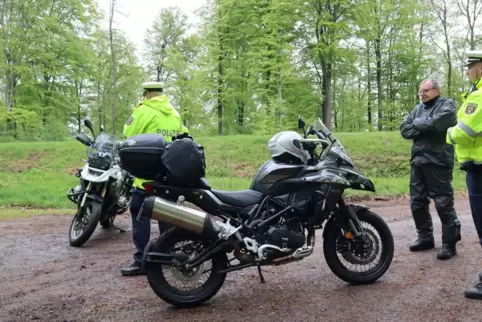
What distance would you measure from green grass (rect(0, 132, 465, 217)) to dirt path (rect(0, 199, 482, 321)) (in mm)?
5035

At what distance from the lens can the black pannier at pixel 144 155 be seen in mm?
3809

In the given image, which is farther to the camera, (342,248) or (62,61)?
(62,61)

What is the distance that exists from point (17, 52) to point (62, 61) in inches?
145

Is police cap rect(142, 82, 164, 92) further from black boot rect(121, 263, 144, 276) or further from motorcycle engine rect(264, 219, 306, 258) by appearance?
motorcycle engine rect(264, 219, 306, 258)

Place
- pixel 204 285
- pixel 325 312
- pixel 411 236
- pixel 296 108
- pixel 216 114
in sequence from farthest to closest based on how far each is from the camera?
1. pixel 216 114
2. pixel 296 108
3. pixel 411 236
4. pixel 204 285
5. pixel 325 312

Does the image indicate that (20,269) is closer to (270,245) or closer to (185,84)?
(270,245)

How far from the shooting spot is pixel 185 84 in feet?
83.4

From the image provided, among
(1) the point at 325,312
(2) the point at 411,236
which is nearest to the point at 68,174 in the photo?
(2) the point at 411,236

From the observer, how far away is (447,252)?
5.04 meters

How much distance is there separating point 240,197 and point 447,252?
2613 mm

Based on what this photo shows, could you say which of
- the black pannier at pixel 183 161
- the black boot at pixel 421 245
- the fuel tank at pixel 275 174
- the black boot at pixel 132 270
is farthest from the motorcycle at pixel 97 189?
the black boot at pixel 421 245

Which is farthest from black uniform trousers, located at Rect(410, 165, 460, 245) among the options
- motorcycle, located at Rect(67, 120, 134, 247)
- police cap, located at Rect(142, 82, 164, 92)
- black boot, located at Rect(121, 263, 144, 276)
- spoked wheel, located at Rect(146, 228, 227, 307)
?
motorcycle, located at Rect(67, 120, 134, 247)

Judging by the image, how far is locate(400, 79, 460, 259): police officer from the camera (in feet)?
16.7

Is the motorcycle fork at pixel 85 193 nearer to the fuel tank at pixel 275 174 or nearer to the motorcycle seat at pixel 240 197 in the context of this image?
the motorcycle seat at pixel 240 197
